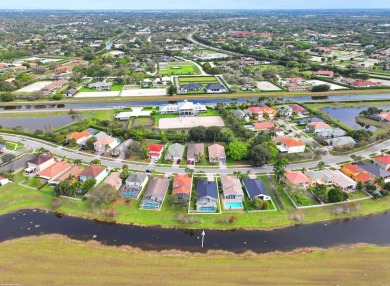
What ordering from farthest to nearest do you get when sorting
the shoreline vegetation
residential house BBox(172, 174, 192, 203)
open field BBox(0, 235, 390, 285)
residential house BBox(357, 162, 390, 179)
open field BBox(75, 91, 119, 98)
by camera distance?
open field BBox(75, 91, 119, 98) → the shoreline vegetation → residential house BBox(357, 162, 390, 179) → residential house BBox(172, 174, 192, 203) → open field BBox(0, 235, 390, 285)

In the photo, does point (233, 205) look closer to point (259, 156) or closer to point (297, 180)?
point (297, 180)

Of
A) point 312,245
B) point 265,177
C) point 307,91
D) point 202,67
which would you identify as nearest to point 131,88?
point 202,67

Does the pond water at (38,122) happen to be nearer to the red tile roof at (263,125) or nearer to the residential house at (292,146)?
the red tile roof at (263,125)

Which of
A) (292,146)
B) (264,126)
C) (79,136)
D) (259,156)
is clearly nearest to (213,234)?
(259,156)

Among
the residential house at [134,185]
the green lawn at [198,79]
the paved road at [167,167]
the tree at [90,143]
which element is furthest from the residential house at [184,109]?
the residential house at [134,185]

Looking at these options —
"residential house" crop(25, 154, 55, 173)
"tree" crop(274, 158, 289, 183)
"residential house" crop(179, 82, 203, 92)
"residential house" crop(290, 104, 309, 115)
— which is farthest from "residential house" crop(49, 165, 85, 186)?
"residential house" crop(290, 104, 309, 115)

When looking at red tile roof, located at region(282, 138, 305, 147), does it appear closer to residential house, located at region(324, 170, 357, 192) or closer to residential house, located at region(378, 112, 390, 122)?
residential house, located at region(324, 170, 357, 192)

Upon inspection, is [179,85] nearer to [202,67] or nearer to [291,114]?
[202,67]
